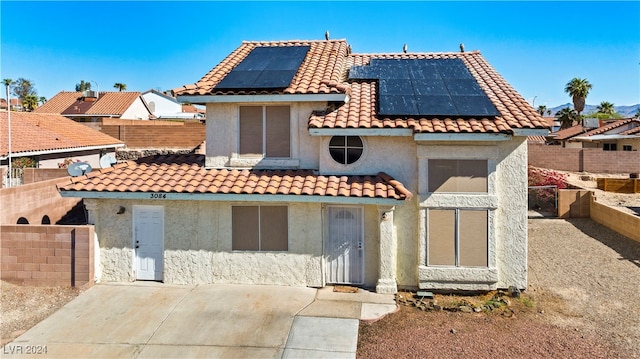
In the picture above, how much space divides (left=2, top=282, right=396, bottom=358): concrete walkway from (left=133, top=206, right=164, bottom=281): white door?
0.36m

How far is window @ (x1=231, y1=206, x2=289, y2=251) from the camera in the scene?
415 inches

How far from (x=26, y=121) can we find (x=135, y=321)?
21.1 meters

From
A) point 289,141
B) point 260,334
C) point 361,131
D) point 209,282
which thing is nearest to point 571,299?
point 361,131

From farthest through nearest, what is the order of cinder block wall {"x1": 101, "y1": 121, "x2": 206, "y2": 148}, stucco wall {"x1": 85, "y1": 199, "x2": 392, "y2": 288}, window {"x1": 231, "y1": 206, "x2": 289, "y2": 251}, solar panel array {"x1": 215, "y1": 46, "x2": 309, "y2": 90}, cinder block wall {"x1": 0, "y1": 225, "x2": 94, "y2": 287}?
cinder block wall {"x1": 101, "y1": 121, "x2": 206, "y2": 148}
solar panel array {"x1": 215, "y1": 46, "x2": 309, "y2": 90}
window {"x1": 231, "y1": 206, "x2": 289, "y2": 251}
stucco wall {"x1": 85, "y1": 199, "x2": 392, "y2": 288}
cinder block wall {"x1": 0, "y1": 225, "x2": 94, "y2": 287}

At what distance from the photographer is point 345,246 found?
34.5ft

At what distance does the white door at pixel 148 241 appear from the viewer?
1077cm

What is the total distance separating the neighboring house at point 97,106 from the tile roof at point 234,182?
3786 centimetres

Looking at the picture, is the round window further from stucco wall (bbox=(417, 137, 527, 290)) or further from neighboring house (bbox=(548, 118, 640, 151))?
neighboring house (bbox=(548, 118, 640, 151))

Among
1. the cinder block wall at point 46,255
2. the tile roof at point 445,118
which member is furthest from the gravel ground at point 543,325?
the cinder block wall at point 46,255

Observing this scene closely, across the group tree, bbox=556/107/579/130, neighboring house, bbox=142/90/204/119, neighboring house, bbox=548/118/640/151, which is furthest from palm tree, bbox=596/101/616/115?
neighboring house, bbox=142/90/204/119

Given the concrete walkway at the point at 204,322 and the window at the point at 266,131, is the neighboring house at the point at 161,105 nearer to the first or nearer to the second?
the window at the point at 266,131

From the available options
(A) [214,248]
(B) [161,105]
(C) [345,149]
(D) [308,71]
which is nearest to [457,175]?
(C) [345,149]

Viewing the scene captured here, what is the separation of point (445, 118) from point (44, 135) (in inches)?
885

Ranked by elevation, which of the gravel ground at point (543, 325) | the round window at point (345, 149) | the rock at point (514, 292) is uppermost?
the round window at point (345, 149)
